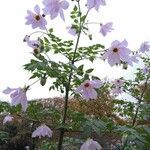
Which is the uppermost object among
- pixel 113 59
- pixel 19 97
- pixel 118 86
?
pixel 118 86

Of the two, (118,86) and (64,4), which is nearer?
(64,4)

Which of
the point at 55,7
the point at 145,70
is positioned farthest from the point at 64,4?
the point at 145,70

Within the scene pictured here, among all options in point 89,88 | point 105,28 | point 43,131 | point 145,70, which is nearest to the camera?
point 89,88

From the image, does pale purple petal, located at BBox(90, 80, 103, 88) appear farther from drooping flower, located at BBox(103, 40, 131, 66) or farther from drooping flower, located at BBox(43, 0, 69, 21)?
drooping flower, located at BBox(43, 0, 69, 21)

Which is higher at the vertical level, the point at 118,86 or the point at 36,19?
the point at 118,86

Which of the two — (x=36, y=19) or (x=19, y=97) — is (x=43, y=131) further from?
(x=36, y=19)

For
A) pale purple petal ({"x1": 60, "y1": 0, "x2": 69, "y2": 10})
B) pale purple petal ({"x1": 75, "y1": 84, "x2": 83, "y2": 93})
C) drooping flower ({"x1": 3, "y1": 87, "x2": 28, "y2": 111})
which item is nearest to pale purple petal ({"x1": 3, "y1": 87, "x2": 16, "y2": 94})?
drooping flower ({"x1": 3, "y1": 87, "x2": 28, "y2": 111})

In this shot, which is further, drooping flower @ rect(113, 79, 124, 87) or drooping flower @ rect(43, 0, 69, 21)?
drooping flower @ rect(113, 79, 124, 87)
